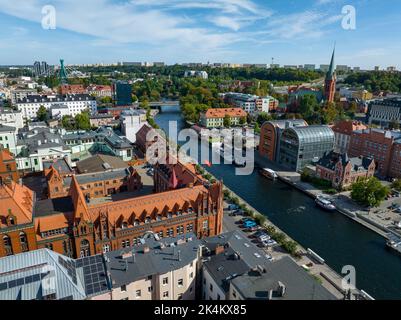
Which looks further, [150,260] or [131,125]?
[131,125]

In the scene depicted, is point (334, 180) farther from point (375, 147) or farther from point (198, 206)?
point (198, 206)

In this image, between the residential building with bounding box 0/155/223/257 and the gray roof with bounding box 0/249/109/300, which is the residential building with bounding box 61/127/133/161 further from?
the gray roof with bounding box 0/249/109/300

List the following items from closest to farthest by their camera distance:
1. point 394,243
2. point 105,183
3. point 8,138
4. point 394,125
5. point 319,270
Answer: point 319,270
point 394,243
point 105,183
point 8,138
point 394,125

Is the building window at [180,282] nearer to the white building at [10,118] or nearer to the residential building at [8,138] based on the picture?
the residential building at [8,138]

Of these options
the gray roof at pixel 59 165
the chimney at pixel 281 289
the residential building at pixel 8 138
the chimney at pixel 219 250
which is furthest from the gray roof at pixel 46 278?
the residential building at pixel 8 138

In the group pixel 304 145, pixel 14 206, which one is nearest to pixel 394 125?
pixel 304 145

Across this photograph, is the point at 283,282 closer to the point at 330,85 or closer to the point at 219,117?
the point at 219,117
